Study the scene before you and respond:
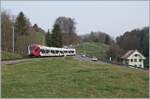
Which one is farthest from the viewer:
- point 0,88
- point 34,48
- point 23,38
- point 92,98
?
point 23,38

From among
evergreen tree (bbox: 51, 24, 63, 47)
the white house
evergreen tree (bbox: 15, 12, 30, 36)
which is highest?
evergreen tree (bbox: 15, 12, 30, 36)

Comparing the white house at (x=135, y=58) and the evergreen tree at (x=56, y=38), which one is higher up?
the evergreen tree at (x=56, y=38)

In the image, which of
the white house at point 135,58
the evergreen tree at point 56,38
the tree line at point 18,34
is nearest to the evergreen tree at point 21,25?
the tree line at point 18,34

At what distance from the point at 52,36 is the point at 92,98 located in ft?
229

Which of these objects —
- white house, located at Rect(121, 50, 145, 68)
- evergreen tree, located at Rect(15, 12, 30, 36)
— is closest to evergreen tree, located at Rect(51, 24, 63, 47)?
evergreen tree, located at Rect(15, 12, 30, 36)

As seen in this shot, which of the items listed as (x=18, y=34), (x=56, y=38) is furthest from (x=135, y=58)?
(x=18, y=34)

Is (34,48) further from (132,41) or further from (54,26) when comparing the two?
(132,41)

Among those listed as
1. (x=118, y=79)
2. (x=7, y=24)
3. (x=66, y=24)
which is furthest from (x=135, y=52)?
(x=118, y=79)

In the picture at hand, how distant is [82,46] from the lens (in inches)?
4483

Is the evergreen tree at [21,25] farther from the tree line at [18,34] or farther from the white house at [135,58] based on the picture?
the white house at [135,58]

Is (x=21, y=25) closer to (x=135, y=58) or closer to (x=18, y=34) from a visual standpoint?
(x=18, y=34)

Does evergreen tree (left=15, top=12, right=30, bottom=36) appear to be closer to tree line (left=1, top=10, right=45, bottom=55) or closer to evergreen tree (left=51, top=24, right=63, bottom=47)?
tree line (left=1, top=10, right=45, bottom=55)

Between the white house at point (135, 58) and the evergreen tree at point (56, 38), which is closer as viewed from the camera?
the evergreen tree at point (56, 38)

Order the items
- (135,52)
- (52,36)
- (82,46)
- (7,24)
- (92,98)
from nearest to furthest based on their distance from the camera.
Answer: (92,98) → (7,24) → (52,36) → (135,52) → (82,46)
